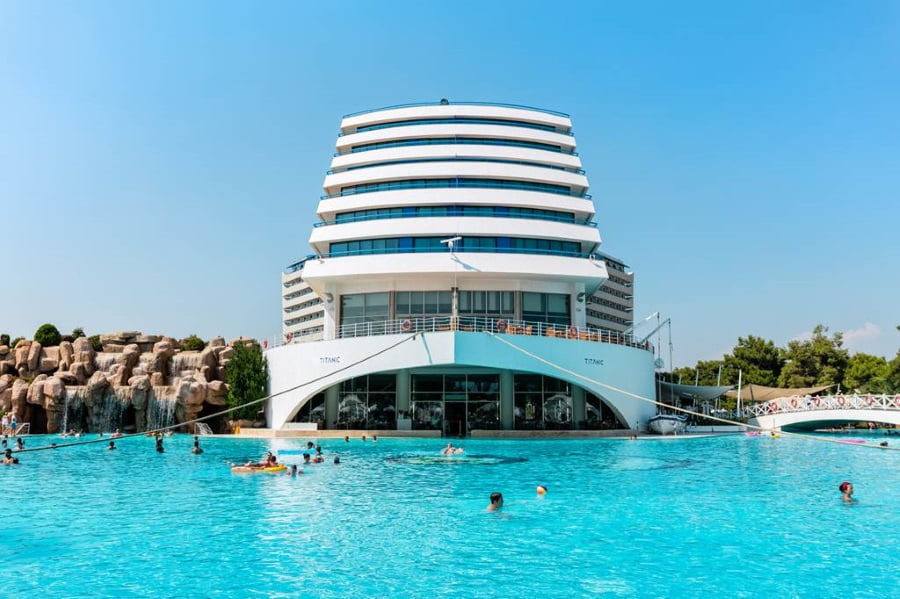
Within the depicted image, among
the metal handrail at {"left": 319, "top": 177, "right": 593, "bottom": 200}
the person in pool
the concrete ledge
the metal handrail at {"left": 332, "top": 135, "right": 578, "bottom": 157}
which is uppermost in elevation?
the metal handrail at {"left": 332, "top": 135, "right": 578, "bottom": 157}

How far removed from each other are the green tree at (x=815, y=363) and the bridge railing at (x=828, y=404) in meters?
24.2

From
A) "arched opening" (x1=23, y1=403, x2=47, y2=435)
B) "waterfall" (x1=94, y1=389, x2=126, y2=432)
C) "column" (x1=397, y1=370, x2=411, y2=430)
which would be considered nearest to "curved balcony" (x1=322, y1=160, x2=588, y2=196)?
"column" (x1=397, y1=370, x2=411, y2=430)

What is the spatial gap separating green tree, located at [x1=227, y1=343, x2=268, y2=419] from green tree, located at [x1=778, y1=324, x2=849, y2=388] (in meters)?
51.9

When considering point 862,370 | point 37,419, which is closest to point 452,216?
point 37,419

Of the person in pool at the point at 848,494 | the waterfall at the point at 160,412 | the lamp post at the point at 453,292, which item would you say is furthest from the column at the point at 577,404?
the waterfall at the point at 160,412

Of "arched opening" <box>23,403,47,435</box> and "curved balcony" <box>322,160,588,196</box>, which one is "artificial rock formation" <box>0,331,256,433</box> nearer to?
"arched opening" <box>23,403,47,435</box>

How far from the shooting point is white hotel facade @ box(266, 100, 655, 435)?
123ft

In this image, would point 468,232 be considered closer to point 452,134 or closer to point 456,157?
point 456,157

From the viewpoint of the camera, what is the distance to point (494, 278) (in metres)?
39.2

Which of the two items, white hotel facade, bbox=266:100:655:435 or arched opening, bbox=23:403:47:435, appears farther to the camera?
arched opening, bbox=23:403:47:435

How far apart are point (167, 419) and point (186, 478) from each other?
74.2ft

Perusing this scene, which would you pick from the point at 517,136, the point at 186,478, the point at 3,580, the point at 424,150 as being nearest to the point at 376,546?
the point at 3,580

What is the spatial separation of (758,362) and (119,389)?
61547mm

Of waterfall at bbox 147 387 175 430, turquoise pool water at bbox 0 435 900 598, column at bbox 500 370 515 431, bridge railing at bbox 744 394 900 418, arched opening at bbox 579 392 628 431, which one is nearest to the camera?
turquoise pool water at bbox 0 435 900 598
